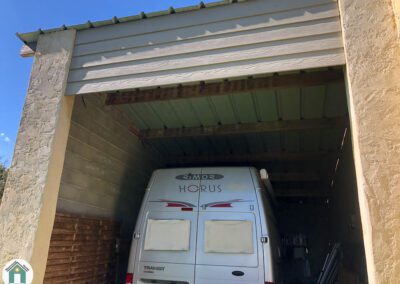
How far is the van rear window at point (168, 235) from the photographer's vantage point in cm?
385

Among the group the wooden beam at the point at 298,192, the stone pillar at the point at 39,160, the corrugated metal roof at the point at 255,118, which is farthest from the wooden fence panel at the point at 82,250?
the wooden beam at the point at 298,192

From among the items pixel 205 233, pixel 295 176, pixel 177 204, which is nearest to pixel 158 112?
pixel 177 204

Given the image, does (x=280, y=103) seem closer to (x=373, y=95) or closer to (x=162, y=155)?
(x=373, y=95)

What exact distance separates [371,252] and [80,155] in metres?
3.33

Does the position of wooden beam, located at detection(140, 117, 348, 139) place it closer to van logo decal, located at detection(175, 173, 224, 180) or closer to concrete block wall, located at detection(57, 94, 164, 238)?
concrete block wall, located at detection(57, 94, 164, 238)

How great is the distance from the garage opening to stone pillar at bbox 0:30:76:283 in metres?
0.54

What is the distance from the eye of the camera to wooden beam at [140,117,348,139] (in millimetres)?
4766

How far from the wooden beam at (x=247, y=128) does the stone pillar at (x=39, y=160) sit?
6.85ft

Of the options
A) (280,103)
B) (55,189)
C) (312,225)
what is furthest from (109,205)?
(312,225)

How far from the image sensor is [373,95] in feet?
8.54

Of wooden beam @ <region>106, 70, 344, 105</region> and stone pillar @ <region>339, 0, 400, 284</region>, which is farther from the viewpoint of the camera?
wooden beam @ <region>106, 70, 344, 105</region>

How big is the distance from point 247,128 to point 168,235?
6.79 ft

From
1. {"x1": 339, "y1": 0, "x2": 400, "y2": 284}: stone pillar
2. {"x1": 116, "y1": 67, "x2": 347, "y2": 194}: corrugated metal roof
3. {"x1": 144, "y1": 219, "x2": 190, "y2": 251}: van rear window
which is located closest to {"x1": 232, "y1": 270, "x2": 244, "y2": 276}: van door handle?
{"x1": 144, "y1": 219, "x2": 190, "y2": 251}: van rear window

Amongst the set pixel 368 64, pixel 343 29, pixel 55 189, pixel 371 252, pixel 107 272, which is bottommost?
pixel 107 272
